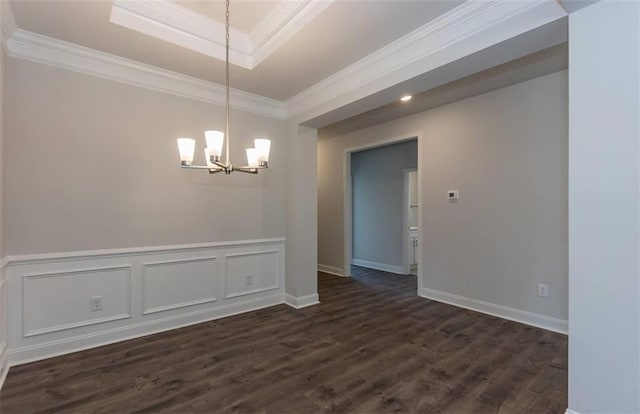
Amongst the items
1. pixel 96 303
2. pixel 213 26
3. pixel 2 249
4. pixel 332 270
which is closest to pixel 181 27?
pixel 213 26

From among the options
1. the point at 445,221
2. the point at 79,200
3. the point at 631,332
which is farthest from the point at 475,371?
the point at 79,200

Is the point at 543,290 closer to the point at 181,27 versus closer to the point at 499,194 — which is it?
the point at 499,194

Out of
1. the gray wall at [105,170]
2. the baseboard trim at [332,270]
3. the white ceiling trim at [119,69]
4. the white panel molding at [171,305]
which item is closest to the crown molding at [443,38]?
the white ceiling trim at [119,69]

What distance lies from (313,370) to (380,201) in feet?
14.9

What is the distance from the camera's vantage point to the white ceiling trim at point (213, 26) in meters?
2.40

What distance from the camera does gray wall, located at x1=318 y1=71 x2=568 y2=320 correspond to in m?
3.34

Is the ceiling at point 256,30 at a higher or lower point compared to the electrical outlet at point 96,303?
higher

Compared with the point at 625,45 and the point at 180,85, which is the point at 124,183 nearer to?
the point at 180,85

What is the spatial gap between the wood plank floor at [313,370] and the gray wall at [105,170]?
3.45ft

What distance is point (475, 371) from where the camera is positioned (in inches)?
97.3

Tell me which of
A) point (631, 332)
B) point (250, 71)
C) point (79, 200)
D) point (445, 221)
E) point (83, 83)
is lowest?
point (631, 332)

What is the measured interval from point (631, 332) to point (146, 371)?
3198mm

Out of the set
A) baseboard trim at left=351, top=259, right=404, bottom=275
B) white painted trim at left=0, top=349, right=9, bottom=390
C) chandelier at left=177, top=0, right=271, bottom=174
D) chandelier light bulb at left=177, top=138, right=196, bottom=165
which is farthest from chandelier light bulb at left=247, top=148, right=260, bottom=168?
baseboard trim at left=351, top=259, right=404, bottom=275

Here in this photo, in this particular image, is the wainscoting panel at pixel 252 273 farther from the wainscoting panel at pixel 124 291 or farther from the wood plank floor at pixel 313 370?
the wood plank floor at pixel 313 370
